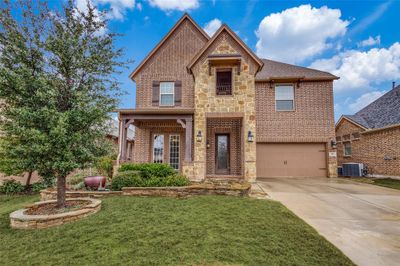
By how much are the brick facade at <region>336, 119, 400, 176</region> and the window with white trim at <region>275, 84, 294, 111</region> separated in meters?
4.94

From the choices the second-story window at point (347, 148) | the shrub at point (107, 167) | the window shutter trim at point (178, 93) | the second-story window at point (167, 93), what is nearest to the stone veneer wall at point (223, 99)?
the window shutter trim at point (178, 93)

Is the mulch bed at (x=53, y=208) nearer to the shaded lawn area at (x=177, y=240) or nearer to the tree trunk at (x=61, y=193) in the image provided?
the tree trunk at (x=61, y=193)

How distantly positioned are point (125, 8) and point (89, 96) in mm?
12066

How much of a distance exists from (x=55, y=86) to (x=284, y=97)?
11.9 m

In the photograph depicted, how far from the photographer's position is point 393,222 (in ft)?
14.1

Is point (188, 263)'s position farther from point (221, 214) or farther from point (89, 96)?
point (89, 96)

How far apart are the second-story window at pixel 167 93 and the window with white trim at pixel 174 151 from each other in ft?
7.21

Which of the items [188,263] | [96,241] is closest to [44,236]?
[96,241]

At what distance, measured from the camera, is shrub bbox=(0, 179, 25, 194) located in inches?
351

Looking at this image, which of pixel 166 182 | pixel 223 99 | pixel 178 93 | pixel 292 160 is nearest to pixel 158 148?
pixel 178 93

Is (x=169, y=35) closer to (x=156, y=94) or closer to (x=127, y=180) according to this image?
(x=156, y=94)

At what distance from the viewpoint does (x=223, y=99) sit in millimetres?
10133

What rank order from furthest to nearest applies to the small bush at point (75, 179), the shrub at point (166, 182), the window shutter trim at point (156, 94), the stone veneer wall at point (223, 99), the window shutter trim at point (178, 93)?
1. the window shutter trim at point (156, 94)
2. the window shutter trim at point (178, 93)
3. the stone veneer wall at point (223, 99)
4. the small bush at point (75, 179)
5. the shrub at point (166, 182)

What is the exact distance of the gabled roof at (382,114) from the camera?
11.5 metres
